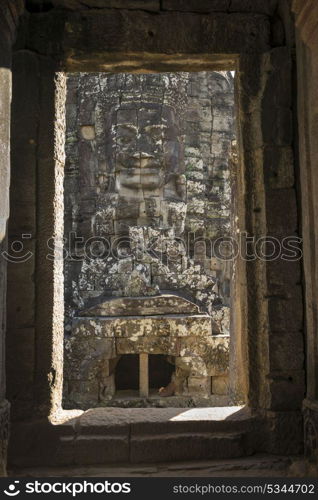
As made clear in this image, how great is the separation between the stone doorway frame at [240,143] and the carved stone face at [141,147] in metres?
9.84

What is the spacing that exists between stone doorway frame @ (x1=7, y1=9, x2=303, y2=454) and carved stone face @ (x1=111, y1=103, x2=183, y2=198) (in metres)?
9.84

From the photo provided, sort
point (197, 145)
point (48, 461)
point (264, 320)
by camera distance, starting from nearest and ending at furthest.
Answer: point (48, 461), point (264, 320), point (197, 145)

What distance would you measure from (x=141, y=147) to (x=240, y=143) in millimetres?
10144

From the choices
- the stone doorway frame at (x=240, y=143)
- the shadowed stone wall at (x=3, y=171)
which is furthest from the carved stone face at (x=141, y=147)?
the shadowed stone wall at (x=3, y=171)

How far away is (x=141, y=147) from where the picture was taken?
1374cm

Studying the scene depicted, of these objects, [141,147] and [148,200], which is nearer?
[141,147]

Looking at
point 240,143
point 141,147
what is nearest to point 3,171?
point 240,143

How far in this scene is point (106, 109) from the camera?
14102mm

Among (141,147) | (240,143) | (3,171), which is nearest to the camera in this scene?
(3,171)

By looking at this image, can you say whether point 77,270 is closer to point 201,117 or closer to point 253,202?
point 201,117

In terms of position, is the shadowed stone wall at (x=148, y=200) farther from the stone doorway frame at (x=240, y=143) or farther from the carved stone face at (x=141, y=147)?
the stone doorway frame at (x=240, y=143)

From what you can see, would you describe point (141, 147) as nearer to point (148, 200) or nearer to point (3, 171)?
point (148, 200)

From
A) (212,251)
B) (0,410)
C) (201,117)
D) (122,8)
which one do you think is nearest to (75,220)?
(212,251)

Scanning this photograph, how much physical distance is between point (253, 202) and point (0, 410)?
2.26 m
